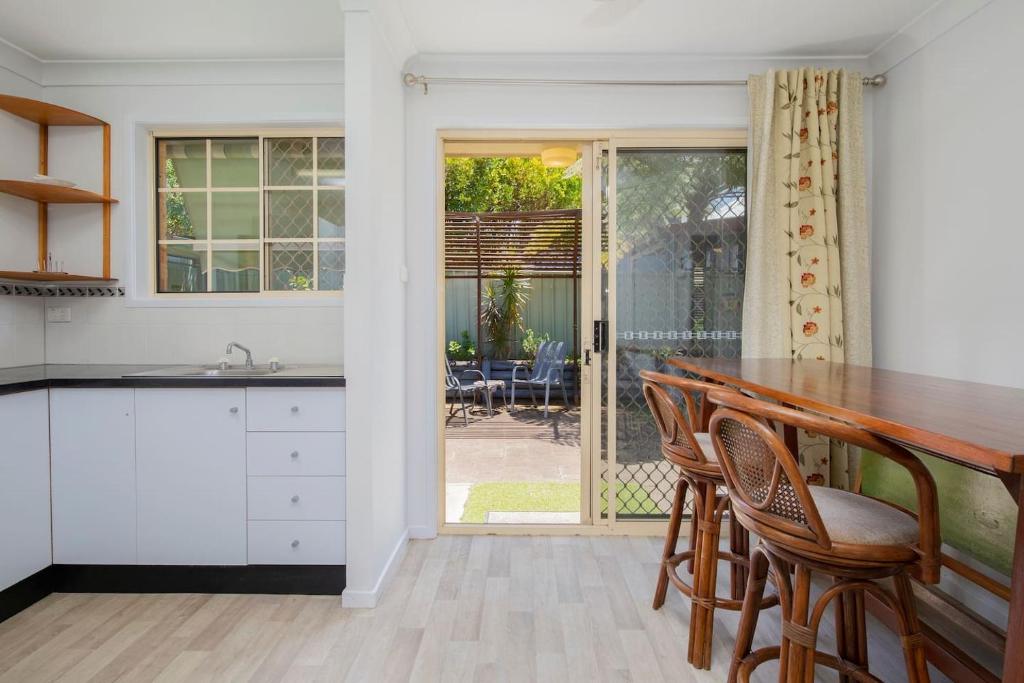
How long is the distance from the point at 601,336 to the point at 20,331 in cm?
301

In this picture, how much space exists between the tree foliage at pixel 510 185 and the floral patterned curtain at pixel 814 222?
563 centimetres

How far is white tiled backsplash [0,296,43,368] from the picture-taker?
250 centimetres

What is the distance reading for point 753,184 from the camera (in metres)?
2.55

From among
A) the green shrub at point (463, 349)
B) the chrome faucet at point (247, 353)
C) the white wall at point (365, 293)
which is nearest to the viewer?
the white wall at point (365, 293)

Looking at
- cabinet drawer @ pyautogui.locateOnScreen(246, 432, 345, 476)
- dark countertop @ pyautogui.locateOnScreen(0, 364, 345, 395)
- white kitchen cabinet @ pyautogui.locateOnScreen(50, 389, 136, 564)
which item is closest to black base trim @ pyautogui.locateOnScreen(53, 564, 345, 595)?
white kitchen cabinet @ pyautogui.locateOnScreen(50, 389, 136, 564)

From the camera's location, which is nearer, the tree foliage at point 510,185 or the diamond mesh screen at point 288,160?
the diamond mesh screen at point 288,160

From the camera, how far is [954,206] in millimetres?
2168

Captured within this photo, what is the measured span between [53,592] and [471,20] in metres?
3.11

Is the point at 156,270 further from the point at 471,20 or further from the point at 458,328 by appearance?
the point at 458,328

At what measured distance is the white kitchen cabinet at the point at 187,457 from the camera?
2.12 meters

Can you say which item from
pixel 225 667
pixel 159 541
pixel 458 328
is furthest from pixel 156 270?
pixel 458 328

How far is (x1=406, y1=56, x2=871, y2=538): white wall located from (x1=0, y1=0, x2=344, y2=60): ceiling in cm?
56

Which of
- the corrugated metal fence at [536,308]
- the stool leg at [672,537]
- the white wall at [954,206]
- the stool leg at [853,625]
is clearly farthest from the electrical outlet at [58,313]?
the corrugated metal fence at [536,308]

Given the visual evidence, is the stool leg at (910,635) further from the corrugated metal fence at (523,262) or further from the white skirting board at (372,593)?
the corrugated metal fence at (523,262)
